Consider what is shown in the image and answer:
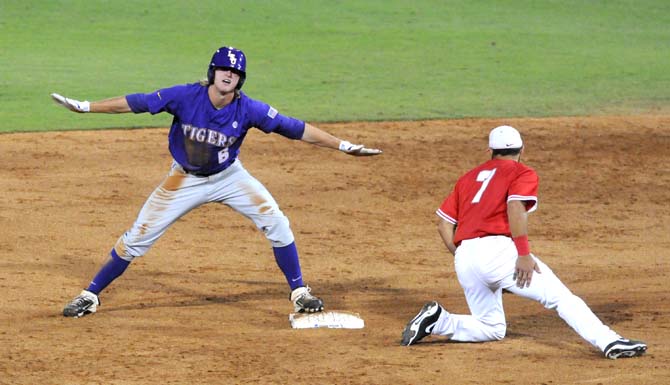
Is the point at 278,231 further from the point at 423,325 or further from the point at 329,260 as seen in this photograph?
the point at 329,260

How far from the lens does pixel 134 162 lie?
12.9 meters

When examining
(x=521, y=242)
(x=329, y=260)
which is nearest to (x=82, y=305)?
(x=329, y=260)

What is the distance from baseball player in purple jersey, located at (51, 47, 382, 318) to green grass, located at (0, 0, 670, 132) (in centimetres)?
627

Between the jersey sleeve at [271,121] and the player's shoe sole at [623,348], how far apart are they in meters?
2.58

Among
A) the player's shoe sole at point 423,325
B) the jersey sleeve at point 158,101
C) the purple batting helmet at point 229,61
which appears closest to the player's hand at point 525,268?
the player's shoe sole at point 423,325

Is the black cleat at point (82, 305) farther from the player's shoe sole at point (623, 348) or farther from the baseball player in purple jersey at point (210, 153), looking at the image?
the player's shoe sole at point (623, 348)

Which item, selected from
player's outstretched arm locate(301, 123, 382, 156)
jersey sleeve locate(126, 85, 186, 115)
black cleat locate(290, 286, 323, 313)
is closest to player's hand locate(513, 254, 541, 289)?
player's outstretched arm locate(301, 123, 382, 156)

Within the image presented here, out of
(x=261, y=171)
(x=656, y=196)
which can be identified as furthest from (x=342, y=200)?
(x=656, y=196)

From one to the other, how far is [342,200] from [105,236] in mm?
2462

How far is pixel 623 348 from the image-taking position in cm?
717

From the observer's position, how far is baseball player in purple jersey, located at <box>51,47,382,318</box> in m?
8.21

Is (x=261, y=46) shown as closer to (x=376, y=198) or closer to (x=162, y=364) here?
(x=376, y=198)

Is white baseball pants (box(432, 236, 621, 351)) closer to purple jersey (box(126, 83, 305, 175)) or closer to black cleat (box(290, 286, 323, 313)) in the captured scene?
black cleat (box(290, 286, 323, 313))

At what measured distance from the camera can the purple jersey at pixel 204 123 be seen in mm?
8219
